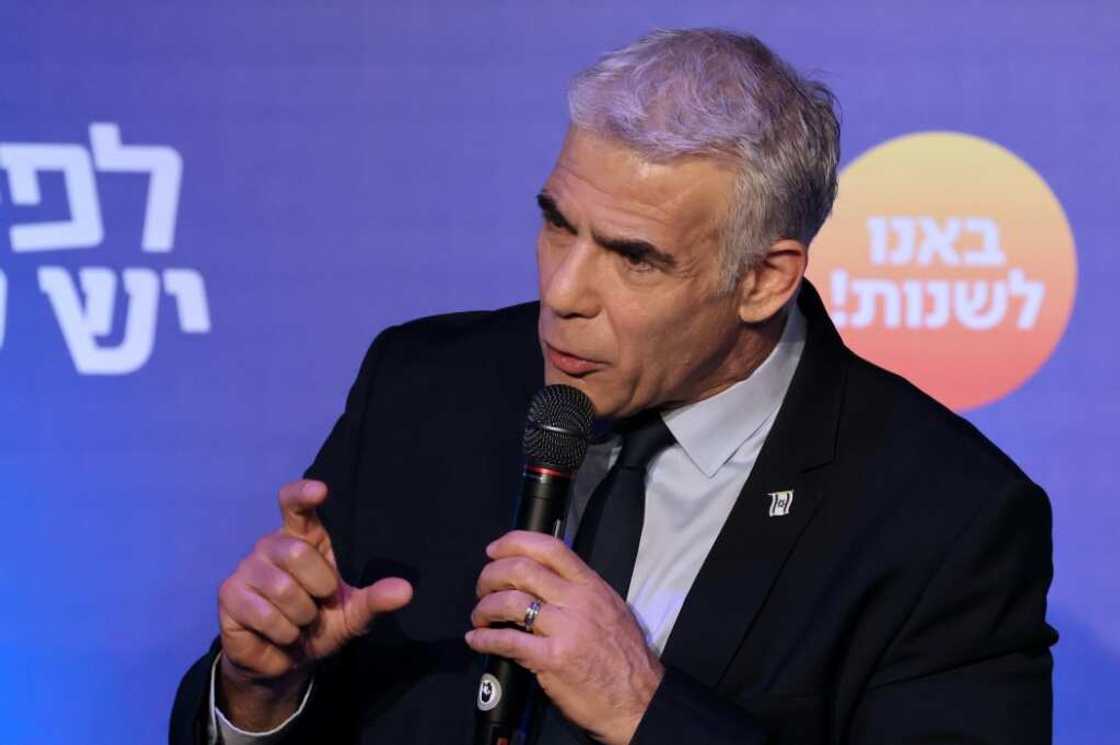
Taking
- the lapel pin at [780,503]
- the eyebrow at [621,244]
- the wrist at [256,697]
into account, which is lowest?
the wrist at [256,697]

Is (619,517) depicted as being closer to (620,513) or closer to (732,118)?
(620,513)

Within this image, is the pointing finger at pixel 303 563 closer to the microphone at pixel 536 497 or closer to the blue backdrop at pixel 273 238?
the microphone at pixel 536 497

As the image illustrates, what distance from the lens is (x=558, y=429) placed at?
1.55m

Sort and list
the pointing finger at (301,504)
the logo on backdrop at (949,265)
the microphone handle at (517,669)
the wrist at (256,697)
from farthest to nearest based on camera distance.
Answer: the logo on backdrop at (949,265)
the wrist at (256,697)
the pointing finger at (301,504)
the microphone handle at (517,669)

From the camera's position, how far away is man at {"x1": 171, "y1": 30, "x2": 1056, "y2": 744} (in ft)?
5.82

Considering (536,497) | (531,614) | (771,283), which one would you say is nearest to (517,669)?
(531,614)

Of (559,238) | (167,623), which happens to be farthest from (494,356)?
(167,623)

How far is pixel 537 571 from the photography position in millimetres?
1498

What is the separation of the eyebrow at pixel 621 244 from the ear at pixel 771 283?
0.15 m

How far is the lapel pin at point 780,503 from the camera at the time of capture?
1.87 meters

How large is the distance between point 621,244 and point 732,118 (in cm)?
20

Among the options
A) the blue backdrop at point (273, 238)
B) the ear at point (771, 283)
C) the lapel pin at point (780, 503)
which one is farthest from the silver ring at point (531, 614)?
the blue backdrop at point (273, 238)

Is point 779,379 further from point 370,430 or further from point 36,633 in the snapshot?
point 36,633

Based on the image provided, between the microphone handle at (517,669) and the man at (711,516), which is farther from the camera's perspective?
the man at (711,516)
